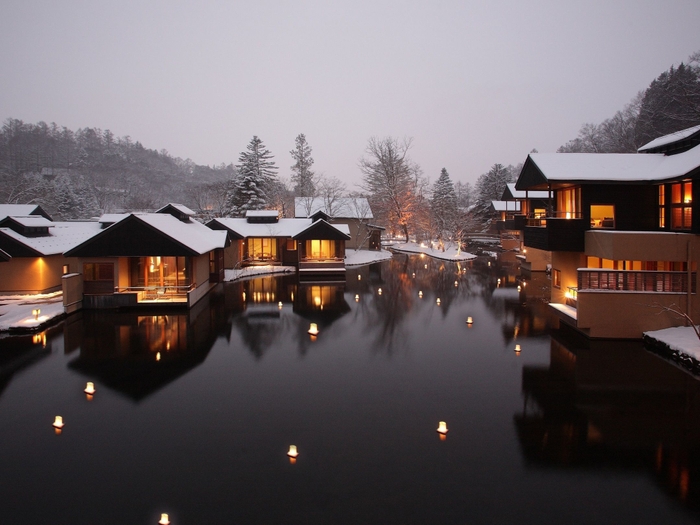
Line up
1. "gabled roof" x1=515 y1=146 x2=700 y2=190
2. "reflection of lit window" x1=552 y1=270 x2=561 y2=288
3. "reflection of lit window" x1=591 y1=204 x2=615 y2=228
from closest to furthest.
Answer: "gabled roof" x1=515 y1=146 x2=700 y2=190, "reflection of lit window" x1=591 y1=204 x2=615 y2=228, "reflection of lit window" x1=552 y1=270 x2=561 y2=288

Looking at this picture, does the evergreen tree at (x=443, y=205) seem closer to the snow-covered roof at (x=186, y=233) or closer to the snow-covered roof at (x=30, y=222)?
the snow-covered roof at (x=186, y=233)

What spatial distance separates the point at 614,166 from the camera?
17.2 m

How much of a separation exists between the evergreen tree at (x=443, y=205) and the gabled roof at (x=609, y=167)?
114 ft

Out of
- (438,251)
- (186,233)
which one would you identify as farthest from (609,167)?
(438,251)

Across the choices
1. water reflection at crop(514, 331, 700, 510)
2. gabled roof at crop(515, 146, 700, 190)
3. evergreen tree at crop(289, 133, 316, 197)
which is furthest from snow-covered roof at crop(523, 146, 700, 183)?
evergreen tree at crop(289, 133, 316, 197)

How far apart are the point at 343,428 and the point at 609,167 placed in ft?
48.7

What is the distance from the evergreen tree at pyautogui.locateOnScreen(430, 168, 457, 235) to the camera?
177 ft

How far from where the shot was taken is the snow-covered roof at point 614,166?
15.6m

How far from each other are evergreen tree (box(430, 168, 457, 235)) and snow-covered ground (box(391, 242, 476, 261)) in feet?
7.20

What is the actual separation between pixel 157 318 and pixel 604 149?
52.8m

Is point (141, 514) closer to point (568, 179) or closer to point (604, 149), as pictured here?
point (568, 179)

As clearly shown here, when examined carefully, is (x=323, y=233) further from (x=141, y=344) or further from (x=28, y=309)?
(x=141, y=344)

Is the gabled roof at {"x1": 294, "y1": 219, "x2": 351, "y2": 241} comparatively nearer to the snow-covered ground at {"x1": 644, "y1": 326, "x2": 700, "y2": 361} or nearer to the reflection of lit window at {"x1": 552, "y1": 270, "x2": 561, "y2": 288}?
the reflection of lit window at {"x1": 552, "y1": 270, "x2": 561, "y2": 288}

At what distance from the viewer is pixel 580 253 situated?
17.8 metres
